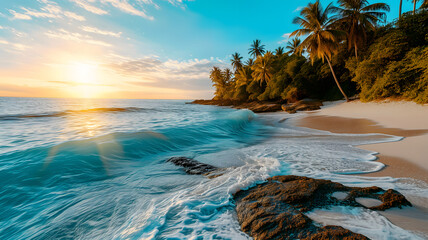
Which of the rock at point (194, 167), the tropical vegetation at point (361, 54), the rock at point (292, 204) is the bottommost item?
the rock at point (194, 167)

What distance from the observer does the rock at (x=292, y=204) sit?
4.85ft

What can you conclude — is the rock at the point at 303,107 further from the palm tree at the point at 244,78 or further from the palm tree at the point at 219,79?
the palm tree at the point at 219,79

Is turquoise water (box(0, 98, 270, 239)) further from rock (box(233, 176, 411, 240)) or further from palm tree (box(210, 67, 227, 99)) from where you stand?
palm tree (box(210, 67, 227, 99))

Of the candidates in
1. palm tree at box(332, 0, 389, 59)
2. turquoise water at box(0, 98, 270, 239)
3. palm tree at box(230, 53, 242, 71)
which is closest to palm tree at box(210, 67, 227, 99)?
palm tree at box(230, 53, 242, 71)

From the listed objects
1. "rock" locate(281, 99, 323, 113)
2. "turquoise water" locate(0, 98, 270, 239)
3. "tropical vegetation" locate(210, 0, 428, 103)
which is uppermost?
"tropical vegetation" locate(210, 0, 428, 103)

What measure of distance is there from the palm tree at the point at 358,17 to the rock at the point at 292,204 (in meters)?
19.5

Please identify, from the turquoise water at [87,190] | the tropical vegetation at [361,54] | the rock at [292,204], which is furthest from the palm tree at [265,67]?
the rock at [292,204]

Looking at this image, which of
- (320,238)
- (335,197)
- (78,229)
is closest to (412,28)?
(335,197)

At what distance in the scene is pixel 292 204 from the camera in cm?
190

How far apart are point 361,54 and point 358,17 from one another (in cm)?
340

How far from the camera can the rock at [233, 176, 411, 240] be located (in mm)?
1479

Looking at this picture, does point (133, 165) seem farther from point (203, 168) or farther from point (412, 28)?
point (412, 28)

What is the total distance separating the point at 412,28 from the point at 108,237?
21.3 metres

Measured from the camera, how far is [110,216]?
2307mm
